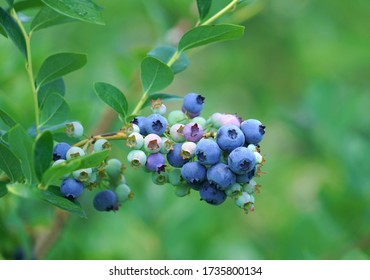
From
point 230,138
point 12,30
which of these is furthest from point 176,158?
point 12,30

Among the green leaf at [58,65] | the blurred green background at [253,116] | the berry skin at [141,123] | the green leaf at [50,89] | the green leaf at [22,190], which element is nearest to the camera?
the green leaf at [22,190]

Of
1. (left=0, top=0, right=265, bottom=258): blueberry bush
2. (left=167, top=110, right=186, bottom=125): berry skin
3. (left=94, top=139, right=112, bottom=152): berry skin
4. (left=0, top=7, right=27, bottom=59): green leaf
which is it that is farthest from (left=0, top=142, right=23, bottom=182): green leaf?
(left=167, top=110, right=186, bottom=125): berry skin

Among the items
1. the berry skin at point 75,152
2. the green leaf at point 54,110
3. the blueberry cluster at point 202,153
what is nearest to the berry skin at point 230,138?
the blueberry cluster at point 202,153

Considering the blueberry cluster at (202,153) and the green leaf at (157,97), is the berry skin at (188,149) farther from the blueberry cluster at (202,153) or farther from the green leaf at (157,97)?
the green leaf at (157,97)

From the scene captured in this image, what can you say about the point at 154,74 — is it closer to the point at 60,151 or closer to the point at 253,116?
the point at 60,151

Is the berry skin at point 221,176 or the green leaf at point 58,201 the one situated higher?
the berry skin at point 221,176

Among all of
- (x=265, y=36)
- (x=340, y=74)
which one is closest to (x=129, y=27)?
(x=265, y=36)

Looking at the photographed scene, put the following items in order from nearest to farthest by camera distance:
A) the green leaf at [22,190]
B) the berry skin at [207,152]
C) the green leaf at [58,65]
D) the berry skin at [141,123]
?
the green leaf at [22,190] → the berry skin at [207,152] → the berry skin at [141,123] → the green leaf at [58,65]
